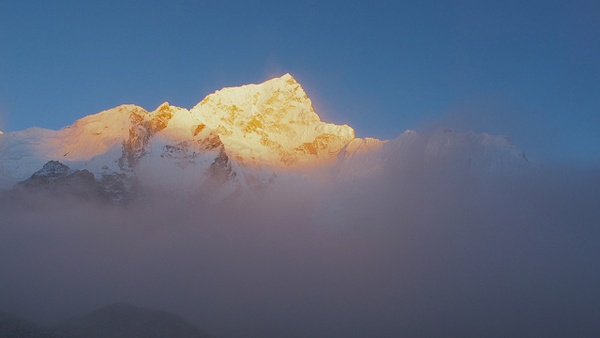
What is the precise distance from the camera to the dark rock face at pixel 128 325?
5551 inches

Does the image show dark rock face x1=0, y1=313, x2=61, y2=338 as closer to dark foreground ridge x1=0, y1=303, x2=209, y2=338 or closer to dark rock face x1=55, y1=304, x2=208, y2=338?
dark foreground ridge x1=0, y1=303, x2=209, y2=338

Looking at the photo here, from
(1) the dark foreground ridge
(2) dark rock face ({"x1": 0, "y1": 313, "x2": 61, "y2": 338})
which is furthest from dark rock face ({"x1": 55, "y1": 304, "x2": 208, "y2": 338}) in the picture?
(2) dark rock face ({"x1": 0, "y1": 313, "x2": 61, "y2": 338})

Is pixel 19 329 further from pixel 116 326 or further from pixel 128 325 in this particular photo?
pixel 128 325

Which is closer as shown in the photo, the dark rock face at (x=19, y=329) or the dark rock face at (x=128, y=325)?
the dark rock face at (x=19, y=329)

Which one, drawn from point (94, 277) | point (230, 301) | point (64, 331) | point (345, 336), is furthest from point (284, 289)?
point (64, 331)

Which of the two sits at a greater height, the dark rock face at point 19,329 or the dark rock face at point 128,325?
the dark rock face at point 128,325

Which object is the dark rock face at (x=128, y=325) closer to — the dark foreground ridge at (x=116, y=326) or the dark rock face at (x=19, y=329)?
the dark foreground ridge at (x=116, y=326)

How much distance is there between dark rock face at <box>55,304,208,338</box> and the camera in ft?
463

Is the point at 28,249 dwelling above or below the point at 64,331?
above

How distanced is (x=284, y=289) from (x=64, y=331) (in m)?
66.2

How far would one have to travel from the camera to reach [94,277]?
607ft

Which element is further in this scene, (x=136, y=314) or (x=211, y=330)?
(x=211, y=330)

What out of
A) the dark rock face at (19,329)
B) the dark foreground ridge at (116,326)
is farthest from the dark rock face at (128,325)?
the dark rock face at (19,329)

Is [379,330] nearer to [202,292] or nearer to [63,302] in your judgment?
[202,292]
